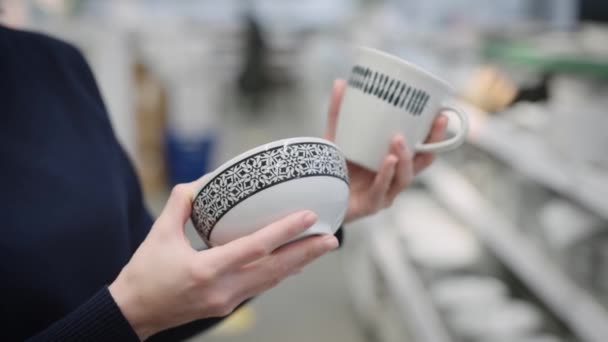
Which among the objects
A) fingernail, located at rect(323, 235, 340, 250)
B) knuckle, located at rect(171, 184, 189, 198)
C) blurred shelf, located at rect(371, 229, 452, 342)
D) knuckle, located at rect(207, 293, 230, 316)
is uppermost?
knuckle, located at rect(171, 184, 189, 198)

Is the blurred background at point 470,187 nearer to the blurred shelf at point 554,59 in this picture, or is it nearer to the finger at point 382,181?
the blurred shelf at point 554,59

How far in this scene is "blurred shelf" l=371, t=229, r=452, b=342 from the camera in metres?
1.70

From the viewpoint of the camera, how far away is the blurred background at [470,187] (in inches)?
46.5

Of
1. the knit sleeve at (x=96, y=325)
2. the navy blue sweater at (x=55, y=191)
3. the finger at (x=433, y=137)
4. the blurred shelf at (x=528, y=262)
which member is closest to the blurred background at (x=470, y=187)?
the blurred shelf at (x=528, y=262)

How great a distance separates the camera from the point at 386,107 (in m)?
0.74

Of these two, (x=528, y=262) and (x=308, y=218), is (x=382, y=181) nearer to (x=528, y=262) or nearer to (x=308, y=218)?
(x=308, y=218)

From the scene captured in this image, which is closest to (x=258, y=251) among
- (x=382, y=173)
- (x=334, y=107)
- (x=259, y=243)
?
(x=259, y=243)

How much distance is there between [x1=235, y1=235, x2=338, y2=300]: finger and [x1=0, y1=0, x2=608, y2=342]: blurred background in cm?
51

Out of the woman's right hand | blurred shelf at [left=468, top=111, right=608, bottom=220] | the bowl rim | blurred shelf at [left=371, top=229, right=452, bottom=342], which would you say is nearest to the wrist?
the woman's right hand

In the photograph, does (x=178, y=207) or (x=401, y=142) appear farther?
(x=401, y=142)

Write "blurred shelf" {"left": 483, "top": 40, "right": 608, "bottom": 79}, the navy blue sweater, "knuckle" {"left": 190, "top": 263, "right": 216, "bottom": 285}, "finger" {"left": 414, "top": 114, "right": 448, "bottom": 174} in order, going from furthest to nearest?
"blurred shelf" {"left": 483, "top": 40, "right": 608, "bottom": 79} → "finger" {"left": 414, "top": 114, "right": 448, "bottom": 174} → the navy blue sweater → "knuckle" {"left": 190, "top": 263, "right": 216, "bottom": 285}

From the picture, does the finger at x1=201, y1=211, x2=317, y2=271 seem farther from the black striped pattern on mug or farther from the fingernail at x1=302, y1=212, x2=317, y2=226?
the black striped pattern on mug

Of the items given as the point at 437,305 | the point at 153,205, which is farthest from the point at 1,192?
the point at 153,205

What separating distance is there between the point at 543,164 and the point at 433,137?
516mm
